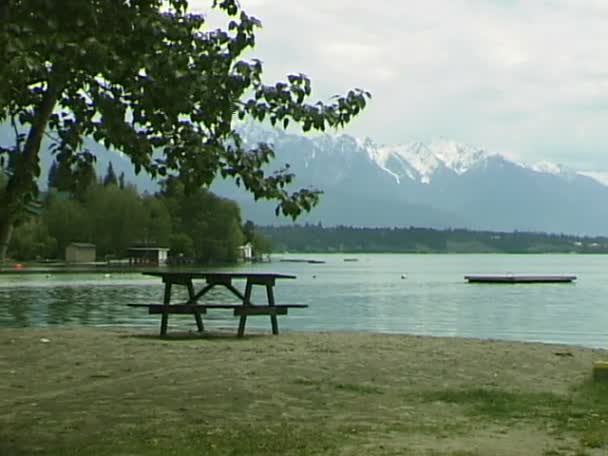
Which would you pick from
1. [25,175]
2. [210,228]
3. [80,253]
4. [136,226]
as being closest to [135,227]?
[136,226]

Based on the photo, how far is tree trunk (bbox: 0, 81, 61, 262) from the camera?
373 inches

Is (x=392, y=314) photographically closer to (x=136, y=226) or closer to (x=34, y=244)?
(x=34, y=244)

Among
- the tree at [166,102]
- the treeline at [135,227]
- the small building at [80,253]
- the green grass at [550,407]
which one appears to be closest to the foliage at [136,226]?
the treeline at [135,227]

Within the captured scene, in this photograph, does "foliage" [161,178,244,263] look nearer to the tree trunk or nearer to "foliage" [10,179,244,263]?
"foliage" [10,179,244,263]

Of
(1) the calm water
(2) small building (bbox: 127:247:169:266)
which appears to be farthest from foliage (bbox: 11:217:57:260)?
(1) the calm water

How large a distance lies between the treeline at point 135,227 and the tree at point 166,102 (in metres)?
144

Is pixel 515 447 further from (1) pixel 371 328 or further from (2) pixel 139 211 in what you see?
(2) pixel 139 211

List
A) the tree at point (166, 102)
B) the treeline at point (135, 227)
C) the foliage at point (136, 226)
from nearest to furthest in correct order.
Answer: the tree at point (166, 102) < the treeline at point (135, 227) < the foliage at point (136, 226)

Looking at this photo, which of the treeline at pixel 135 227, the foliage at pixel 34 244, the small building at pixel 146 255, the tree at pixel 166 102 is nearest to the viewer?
the tree at pixel 166 102

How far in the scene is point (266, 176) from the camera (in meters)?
10.3

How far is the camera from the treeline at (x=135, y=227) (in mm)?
155250

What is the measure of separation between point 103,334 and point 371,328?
18.4 meters

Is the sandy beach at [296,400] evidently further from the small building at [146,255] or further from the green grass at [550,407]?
the small building at [146,255]

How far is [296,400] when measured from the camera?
1169 cm
